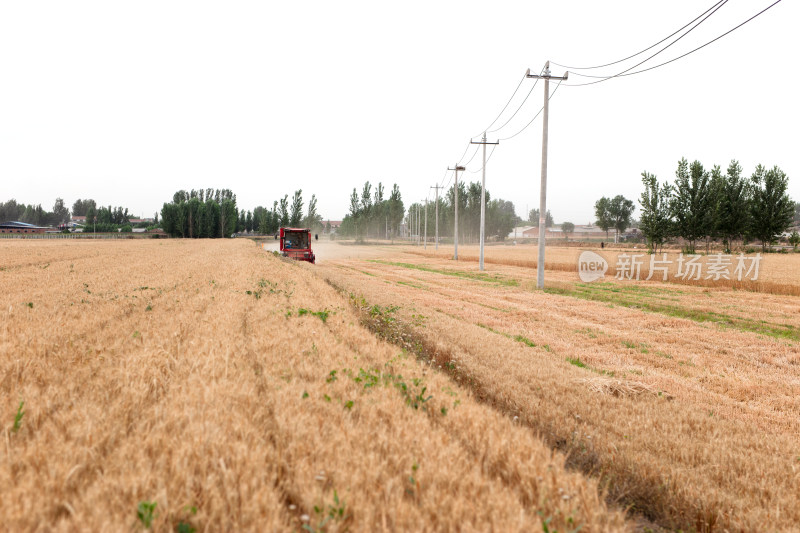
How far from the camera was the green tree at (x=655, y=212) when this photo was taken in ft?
195

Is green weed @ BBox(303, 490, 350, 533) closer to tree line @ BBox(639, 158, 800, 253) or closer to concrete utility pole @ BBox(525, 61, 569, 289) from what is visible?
concrete utility pole @ BBox(525, 61, 569, 289)

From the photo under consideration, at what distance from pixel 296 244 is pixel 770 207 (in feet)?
218

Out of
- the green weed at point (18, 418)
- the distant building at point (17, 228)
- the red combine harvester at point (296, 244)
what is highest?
the distant building at point (17, 228)

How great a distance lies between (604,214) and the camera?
11944 centimetres

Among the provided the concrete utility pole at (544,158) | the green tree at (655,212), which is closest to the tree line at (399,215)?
the green tree at (655,212)

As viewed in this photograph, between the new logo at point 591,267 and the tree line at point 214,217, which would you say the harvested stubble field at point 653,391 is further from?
the tree line at point 214,217

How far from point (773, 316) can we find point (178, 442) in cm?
1766

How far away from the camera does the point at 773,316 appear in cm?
1377

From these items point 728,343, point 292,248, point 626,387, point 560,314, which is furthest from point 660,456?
point 292,248

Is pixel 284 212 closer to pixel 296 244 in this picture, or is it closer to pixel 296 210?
pixel 296 210

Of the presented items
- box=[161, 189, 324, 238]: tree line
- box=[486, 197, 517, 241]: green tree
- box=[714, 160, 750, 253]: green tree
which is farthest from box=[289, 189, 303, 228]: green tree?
box=[714, 160, 750, 253]: green tree

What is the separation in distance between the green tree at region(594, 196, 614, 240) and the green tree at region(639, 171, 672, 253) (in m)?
61.2

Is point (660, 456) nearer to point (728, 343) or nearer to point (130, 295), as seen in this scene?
point (728, 343)

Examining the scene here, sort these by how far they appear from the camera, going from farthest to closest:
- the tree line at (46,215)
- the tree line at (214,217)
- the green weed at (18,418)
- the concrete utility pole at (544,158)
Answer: the tree line at (46,215)
the tree line at (214,217)
the concrete utility pole at (544,158)
the green weed at (18,418)
